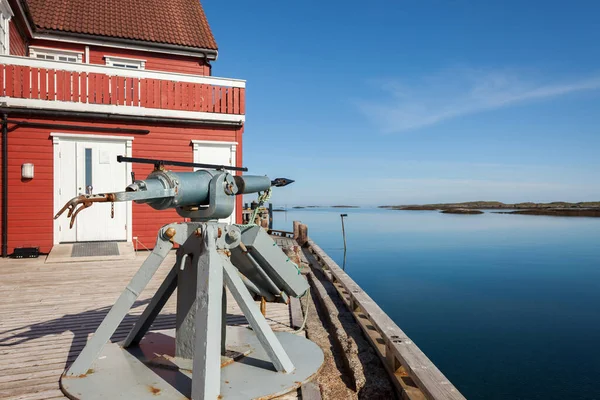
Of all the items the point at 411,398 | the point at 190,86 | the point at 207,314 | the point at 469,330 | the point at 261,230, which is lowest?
the point at 469,330

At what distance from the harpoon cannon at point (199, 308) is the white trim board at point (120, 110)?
8176 millimetres

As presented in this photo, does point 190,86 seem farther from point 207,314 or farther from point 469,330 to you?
point 469,330

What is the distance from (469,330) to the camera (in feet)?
40.4

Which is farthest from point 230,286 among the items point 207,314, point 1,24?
point 1,24

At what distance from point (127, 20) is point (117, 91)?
17.4ft

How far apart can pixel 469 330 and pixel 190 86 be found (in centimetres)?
1123

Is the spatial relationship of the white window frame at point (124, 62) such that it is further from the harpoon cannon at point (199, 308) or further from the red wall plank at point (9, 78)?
the harpoon cannon at point (199, 308)

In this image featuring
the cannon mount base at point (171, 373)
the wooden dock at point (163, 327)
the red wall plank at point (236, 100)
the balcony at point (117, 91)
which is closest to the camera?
the cannon mount base at point (171, 373)

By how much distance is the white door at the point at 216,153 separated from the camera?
11.8 m

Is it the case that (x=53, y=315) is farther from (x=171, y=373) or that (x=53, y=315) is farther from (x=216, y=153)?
(x=216, y=153)

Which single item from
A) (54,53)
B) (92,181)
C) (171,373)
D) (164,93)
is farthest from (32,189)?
(171,373)

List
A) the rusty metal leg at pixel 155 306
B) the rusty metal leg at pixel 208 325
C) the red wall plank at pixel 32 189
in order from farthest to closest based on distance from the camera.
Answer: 1. the red wall plank at pixel 32 189
2. the rusty metal leg at pixel 155 306
3. the rusty metal leg at pixel 208 325

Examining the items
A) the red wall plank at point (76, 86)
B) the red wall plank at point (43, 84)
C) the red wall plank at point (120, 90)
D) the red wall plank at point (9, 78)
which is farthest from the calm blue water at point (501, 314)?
the red wall plank at point (9, 78)

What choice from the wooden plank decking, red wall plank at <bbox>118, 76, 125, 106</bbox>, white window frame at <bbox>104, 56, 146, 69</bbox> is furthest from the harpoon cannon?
white window frame at <bbox>104, 56, 146, 69</bbox>
